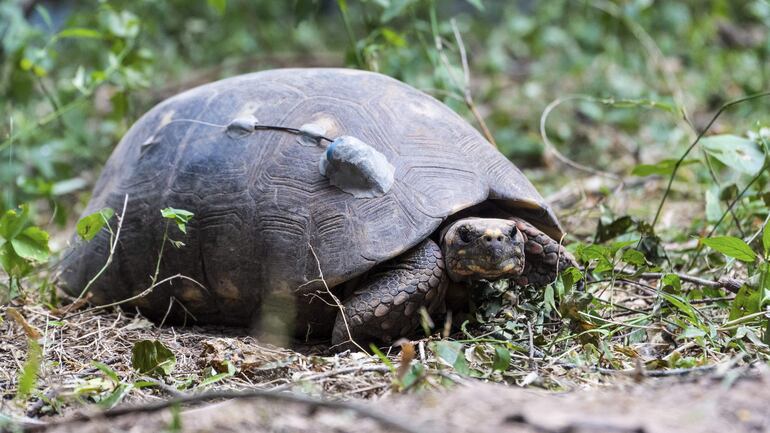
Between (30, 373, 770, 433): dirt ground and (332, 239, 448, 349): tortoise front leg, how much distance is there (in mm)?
795

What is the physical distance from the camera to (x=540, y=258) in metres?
3.35

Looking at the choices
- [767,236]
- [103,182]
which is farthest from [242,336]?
[767,236]

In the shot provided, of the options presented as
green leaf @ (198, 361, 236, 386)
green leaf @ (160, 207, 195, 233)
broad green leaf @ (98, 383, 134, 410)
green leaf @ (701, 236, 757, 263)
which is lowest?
green leaf @ (198, 361, 236, 386)

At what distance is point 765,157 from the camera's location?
377 cm

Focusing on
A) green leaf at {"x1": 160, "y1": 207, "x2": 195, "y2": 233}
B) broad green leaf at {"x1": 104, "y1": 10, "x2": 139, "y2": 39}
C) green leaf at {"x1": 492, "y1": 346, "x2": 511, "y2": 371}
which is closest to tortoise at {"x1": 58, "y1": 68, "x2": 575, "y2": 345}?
green leaf at {"x1": 160, "y1": 207, "x2": 195, "y2": 233}

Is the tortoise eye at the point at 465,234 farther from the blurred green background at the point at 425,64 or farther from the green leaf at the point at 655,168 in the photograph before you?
the blurred green background at the point at 425,64

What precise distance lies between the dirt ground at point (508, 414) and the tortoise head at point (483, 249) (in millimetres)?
850

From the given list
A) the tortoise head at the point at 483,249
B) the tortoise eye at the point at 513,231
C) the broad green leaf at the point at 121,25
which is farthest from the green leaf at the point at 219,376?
the broad green leaf at the point at 121,25

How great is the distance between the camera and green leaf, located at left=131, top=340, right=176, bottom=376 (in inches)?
117

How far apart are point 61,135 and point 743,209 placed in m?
4.99

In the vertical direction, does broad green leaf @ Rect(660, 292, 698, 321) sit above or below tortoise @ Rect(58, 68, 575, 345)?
below

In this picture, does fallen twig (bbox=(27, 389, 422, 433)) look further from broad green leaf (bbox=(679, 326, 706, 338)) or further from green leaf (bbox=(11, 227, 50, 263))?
green leaf (bbox=(11, 227, 50, 263))

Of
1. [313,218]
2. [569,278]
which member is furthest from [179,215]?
[569,278]

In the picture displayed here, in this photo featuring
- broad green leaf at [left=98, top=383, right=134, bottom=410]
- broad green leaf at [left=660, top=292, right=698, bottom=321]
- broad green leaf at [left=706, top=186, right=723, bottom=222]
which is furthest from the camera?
broad green leaf at [left=706, top=186, right=723, bottom=222]
